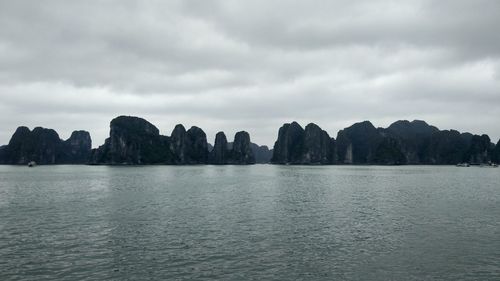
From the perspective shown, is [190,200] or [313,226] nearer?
[313,226]

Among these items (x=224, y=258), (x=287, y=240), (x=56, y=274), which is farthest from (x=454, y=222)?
(x=56, y=274)

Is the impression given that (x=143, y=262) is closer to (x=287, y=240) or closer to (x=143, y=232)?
(x=143, y=232)

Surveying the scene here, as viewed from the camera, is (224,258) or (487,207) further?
(487,207)

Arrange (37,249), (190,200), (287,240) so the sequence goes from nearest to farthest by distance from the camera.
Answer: (37,249) → (287,240) → (190,200)

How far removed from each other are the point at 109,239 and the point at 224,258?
1333cm

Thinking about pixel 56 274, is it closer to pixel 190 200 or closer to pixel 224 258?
pixel 224 258

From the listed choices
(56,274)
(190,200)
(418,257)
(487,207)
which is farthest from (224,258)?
(487,207)

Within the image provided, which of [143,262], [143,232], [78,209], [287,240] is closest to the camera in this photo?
[143,262]

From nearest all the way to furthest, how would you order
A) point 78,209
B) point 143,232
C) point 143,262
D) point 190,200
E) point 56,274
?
point 56,274, point 143,262, point 143,232, point 78,209, point 190,200

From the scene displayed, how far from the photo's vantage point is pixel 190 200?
70.8 m

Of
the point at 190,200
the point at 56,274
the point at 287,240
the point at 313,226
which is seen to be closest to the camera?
the point at 56,274

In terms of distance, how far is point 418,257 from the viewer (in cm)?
3086

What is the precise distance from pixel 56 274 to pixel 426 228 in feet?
120

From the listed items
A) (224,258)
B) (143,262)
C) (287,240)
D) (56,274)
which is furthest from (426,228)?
(56,274)
